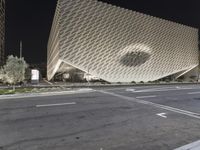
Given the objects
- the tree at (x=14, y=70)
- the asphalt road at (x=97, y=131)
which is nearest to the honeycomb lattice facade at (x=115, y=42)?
the tree at (x=14, y=70)

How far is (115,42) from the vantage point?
53.2 m

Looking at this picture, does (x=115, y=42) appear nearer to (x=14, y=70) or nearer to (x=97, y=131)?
(x=14, y=70)

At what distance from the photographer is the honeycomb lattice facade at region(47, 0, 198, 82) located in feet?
156

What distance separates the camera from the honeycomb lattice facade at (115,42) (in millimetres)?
47625

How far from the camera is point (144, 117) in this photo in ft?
27.7

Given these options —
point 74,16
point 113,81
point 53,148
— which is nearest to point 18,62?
point 53,148

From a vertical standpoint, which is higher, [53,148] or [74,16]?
[74,16]

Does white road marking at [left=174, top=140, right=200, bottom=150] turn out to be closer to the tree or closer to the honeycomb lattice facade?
the tree

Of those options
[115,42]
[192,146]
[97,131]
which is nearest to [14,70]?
[97,131]

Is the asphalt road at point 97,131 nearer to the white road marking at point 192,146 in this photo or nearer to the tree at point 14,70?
the white road marking at point 192,146

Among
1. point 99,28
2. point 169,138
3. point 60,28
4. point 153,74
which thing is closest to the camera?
point 169,138

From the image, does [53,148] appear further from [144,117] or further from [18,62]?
[18,62]

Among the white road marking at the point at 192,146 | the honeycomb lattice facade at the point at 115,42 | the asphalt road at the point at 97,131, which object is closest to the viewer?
the white road marking at the point at 192,146

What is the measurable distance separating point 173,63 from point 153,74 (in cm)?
1060
